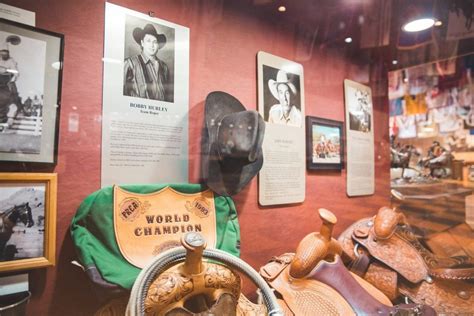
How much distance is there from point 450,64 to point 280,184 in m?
1.15

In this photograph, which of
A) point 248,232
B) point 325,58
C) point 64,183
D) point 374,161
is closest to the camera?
point 64,183

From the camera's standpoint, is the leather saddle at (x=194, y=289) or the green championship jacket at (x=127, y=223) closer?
the leather saddle at (x=194, y=289)

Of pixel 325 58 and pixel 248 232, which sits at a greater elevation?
pixel 325 58

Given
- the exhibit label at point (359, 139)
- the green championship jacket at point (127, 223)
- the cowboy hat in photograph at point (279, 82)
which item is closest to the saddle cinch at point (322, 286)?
the green championship jacket at point (127, 223)

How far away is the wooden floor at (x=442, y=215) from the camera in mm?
1692

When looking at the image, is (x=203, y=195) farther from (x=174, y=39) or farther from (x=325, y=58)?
(x=325, y=58)

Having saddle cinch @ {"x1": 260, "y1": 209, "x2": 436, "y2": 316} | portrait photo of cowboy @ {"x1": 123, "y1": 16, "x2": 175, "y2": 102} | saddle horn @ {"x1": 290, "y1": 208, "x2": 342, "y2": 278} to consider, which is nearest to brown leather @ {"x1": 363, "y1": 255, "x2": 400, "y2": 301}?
saddle cinch @ {"x1": 260, "y1": 209, "x2": 436, "y2": 316}

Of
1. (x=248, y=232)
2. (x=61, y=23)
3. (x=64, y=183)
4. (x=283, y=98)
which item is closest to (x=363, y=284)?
(x=248, y=232)

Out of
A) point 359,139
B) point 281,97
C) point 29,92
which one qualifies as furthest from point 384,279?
point 29,92

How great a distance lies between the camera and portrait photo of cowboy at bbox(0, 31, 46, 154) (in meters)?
0.94

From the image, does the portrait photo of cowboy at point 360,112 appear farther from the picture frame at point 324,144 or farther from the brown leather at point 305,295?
the brown leather at point 305,295

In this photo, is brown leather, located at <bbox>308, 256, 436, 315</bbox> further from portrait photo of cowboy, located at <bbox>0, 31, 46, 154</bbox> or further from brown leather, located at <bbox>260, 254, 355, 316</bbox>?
portrait photo of cowboy, located at <bbox>0, 31, 46, 154</bbox>

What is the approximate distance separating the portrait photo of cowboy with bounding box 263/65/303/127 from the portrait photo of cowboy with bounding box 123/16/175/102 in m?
0.53

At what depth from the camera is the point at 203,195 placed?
1.30 metres
